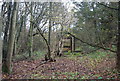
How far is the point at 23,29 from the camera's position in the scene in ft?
15.1

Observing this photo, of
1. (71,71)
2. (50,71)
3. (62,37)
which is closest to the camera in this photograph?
(71,71)

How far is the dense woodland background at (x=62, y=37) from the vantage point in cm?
171

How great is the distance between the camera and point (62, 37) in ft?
13.6

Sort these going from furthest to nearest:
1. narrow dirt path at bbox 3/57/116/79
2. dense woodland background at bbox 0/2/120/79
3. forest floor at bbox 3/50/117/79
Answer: narrow dirt path at bbox 3/57/116/79, forest floor at bbox 3/50/117/79, dense woodland background at bbox 0/2/120/79

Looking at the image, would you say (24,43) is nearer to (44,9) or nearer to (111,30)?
(44,9)

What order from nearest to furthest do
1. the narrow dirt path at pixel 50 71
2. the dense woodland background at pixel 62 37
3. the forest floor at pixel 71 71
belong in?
the dense woodland background at pixel 62 37, the forest floor at pixel 71 71, the narrow dirt path at pixel 50 71

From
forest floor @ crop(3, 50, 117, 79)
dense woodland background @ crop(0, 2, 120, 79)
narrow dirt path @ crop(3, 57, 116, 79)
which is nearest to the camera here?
dense woodland background @ crop(0, 2, 120, 79)

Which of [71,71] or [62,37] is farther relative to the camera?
[62,37]

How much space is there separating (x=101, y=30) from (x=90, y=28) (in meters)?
0.17

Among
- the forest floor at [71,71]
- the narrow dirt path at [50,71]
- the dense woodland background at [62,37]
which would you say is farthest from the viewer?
the narrow dirt path at [50,71]

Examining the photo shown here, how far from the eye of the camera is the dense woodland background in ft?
5.61

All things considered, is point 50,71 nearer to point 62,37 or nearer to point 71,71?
point 71,71

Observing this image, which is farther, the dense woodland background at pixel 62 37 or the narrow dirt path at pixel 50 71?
the narrow dirt path at pixel 50 71

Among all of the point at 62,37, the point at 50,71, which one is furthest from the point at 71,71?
the point at 62,37
